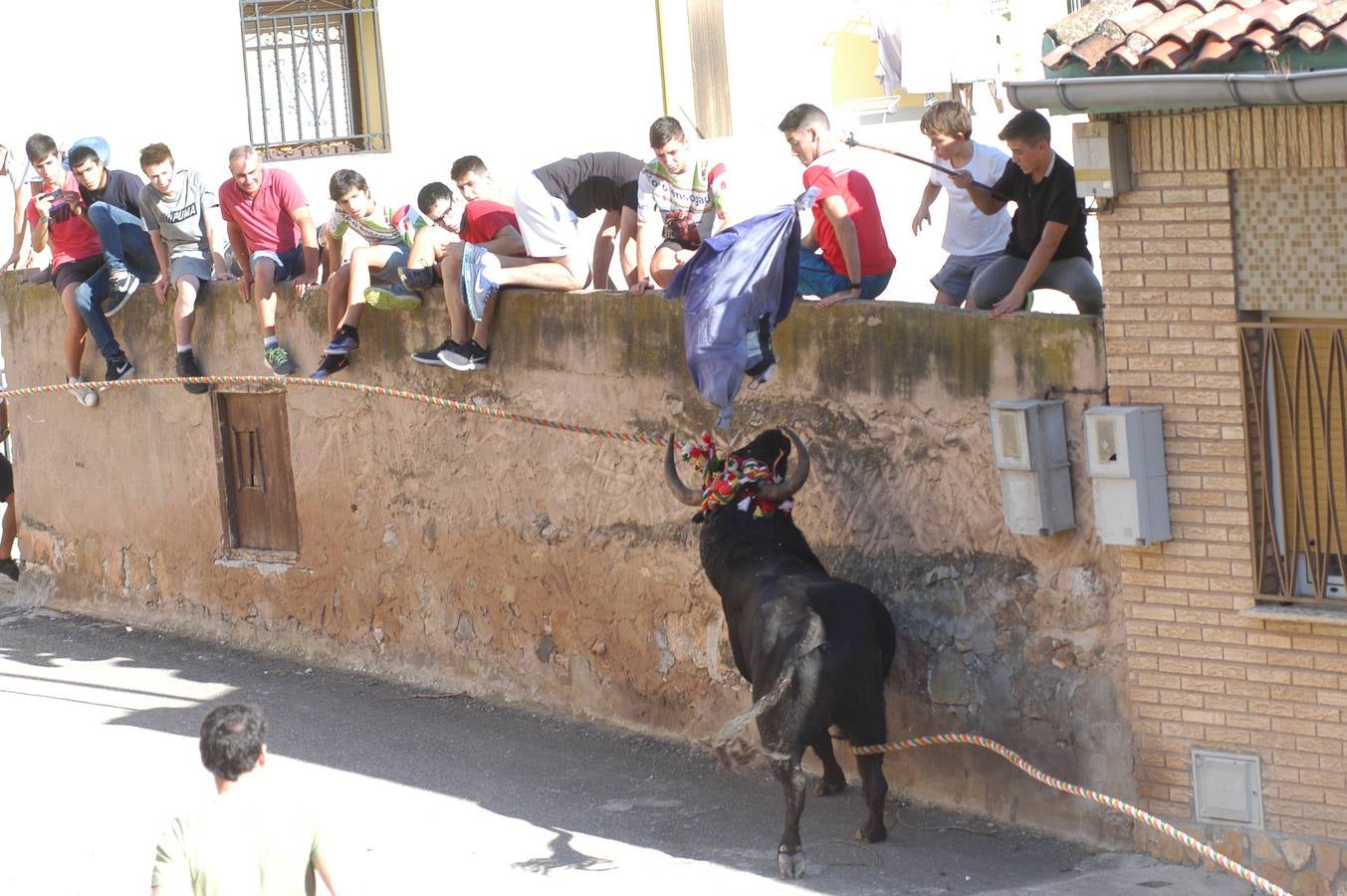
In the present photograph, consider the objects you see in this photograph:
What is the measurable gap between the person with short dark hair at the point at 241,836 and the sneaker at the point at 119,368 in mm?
8315

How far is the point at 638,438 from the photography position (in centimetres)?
1023

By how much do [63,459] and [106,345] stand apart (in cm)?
134

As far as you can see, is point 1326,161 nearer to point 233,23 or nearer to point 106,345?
point 106,345

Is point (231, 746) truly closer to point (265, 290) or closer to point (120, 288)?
point (265, 290)

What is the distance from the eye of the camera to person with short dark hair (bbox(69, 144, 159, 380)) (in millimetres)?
13273

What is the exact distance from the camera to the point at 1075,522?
8352 mm

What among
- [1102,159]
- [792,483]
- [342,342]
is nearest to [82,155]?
[342,342]

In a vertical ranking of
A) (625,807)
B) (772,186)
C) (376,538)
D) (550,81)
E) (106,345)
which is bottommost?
(625,807)

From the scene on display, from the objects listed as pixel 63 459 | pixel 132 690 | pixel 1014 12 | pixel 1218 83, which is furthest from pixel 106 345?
pixel 1014 12

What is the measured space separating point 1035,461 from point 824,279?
199 centimetres

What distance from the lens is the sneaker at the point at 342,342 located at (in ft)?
38.5

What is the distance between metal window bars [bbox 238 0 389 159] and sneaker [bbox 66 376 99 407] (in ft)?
17.9

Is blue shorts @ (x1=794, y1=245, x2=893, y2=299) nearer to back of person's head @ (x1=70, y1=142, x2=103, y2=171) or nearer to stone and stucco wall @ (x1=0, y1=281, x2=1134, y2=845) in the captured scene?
stone and stucco wall @ (x1=0, y1=281, x2=1134, y2=845)

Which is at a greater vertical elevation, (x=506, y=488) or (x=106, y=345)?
(x=106, y=345)
